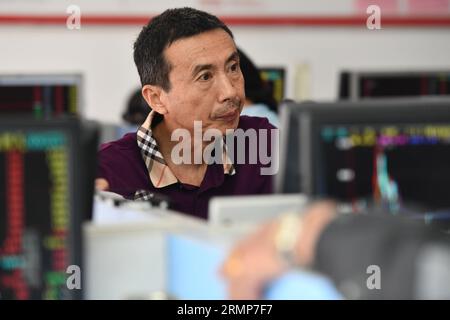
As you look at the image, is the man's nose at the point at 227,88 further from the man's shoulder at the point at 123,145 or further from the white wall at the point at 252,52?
the white wall at the point at 252,52

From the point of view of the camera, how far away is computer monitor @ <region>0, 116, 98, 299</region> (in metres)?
1.29

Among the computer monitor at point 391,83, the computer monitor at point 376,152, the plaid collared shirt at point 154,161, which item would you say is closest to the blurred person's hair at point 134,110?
→ the computer monitor at point 391,83

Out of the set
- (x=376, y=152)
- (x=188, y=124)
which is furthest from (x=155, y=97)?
(x=376, y=152)

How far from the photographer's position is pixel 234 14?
19.7 ft

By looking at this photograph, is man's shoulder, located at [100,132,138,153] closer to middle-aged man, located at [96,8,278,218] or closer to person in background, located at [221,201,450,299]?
middle-aged man, located at [96,8,278,218]

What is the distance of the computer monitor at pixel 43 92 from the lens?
400cm

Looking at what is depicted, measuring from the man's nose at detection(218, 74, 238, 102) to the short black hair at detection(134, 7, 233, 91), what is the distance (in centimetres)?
12

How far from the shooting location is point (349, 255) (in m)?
1.09

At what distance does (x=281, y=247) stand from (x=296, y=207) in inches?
10.4

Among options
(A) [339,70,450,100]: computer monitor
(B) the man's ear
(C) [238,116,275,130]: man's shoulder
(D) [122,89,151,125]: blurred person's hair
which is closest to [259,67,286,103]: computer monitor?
(A) [339,70,450,100]: computer monitor

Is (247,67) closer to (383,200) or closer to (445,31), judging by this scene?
(383,200)

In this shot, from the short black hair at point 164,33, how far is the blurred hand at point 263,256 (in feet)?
3.44

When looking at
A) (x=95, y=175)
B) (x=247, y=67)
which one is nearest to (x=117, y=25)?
(x=247, y=67)

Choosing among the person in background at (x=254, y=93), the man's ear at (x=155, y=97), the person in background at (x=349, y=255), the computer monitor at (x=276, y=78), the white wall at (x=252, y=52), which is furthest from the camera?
the white wall at (x=252, y=52)
